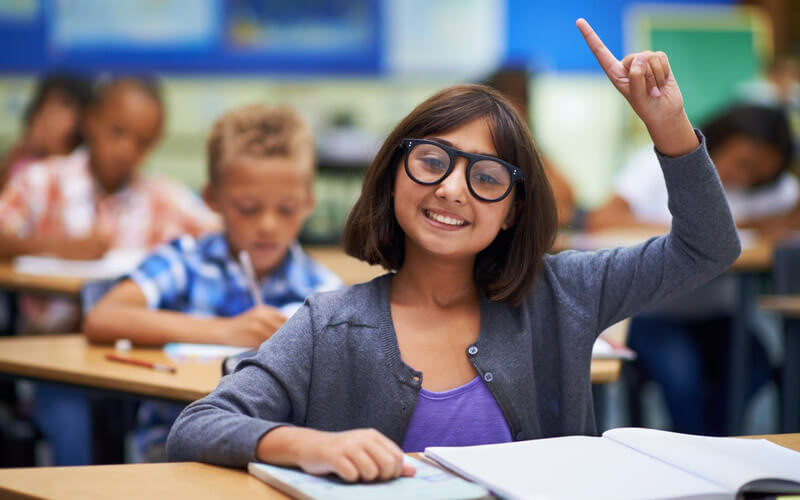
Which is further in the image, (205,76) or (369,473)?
(205,76)

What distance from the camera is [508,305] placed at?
4.30 ft

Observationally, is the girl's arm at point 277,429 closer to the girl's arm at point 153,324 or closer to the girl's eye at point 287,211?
the girl's arm at point 153,324

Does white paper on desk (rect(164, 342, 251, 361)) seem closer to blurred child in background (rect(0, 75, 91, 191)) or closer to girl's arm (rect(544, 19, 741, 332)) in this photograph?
girl's arm (rect(544, 19, 741, 332))

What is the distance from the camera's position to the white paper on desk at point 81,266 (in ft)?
8.57

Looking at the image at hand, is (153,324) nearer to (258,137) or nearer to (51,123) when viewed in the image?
(258,137)

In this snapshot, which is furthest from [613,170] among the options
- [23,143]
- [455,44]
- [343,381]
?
[343,381]

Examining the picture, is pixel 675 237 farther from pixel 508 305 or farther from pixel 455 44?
pixel 455 44

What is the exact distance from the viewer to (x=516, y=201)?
1319mm

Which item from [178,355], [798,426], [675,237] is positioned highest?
[675,237]

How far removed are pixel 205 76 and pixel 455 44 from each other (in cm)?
180

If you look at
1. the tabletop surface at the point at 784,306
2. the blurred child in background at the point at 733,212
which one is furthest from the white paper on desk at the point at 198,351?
the blurred child in background at the point at 733,212

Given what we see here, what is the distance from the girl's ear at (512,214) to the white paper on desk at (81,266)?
151 centimetres

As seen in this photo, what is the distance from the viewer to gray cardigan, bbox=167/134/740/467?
3.85 ft

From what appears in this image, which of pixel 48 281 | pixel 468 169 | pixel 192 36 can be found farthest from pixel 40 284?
pixel 192 36
